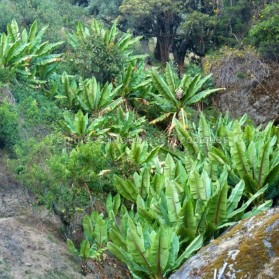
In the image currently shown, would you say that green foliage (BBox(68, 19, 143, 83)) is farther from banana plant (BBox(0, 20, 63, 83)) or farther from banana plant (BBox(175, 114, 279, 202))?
banana plant (BBox(175, 114, 279, 202))

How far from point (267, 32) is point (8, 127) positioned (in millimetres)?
9094

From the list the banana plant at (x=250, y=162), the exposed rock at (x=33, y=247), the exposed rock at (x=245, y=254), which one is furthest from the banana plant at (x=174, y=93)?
the exposed rock at (x=245, y=254)

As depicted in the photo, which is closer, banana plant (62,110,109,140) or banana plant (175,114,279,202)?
banana plant (175,114,279,202)

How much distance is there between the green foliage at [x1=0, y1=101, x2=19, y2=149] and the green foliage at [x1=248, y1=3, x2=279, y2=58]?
8.43 m

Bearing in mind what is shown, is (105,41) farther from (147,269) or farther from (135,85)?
(147,269)

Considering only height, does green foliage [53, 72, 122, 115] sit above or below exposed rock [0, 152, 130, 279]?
above

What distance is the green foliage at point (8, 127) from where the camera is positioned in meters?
13.5

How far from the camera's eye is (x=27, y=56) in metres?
17.8

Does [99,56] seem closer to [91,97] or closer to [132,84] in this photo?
[132,84]

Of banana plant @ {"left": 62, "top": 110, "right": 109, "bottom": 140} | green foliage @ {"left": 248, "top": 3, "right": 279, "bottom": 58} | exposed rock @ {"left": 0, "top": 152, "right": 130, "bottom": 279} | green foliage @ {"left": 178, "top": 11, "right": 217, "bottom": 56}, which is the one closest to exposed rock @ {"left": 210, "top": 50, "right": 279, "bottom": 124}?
green foliage @ {"left": 248, "top": 3, "right": 279, "bottom": 58}

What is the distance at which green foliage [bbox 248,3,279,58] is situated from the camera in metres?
18.9

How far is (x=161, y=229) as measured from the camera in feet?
28.0

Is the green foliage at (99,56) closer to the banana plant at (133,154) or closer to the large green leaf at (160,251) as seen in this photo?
the banana plant at (133,154)

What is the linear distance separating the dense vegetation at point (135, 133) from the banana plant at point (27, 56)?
38mm
